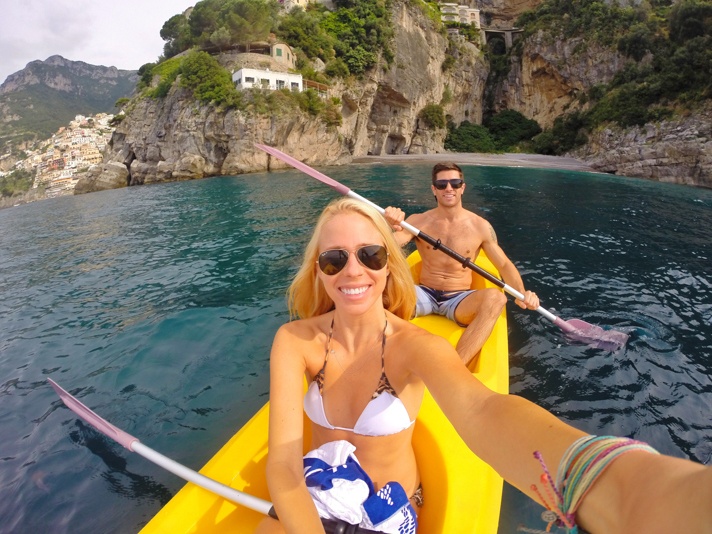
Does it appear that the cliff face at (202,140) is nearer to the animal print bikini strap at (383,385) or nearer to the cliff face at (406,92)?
the cliff face at (406,92)

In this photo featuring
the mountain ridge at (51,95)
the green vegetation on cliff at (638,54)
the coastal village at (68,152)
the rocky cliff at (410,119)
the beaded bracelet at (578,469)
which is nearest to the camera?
the beaded bracelet at (578,469)

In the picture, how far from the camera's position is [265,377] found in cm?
394

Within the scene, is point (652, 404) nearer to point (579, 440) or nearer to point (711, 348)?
point (711, 348)

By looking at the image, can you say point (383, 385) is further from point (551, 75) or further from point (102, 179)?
point (551, 75)

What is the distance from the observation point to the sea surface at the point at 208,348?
2918 millimetres

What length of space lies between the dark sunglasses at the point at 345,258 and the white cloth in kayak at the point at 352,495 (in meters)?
0.76

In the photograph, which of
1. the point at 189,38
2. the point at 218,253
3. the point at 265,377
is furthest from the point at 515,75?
the point at 265,377

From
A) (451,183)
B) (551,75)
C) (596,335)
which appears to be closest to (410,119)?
(551,75)

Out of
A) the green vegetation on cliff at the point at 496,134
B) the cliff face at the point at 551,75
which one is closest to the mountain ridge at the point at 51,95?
the green vegetation on cliff at the point at 496,134

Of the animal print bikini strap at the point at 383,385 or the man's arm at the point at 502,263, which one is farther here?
the man's arm at the point at 502,263

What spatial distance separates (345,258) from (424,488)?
1283 mm

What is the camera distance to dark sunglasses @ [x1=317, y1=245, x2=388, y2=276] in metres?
1.77

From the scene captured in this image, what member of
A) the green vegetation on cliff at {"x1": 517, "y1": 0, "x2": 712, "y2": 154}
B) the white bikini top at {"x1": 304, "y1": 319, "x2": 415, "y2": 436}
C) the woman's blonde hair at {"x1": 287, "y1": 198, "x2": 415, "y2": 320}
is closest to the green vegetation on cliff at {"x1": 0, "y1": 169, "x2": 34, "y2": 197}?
the green vegetation on cliff at {"x1": 517, "y1": 0, "x2": 712, "y2": 154}

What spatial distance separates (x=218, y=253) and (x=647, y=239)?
9787 mm
